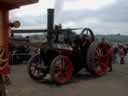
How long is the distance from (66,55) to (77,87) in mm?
1912

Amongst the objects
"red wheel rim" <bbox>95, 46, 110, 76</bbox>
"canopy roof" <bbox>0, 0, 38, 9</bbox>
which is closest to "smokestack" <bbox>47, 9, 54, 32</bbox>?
"red wheel rim" <bbox>95, 46, 110, 76</bbox>

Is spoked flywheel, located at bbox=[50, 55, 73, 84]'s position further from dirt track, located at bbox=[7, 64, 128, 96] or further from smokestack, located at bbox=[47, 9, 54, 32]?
smokestack, located at bbox=[47, 9, 54, 32]

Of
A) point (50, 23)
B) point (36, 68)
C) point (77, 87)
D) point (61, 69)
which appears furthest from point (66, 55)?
point (77, 87)

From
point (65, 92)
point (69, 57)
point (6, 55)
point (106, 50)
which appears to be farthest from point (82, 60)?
point (6, 55)

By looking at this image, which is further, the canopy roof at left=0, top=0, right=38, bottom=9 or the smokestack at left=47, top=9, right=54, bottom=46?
the smokestack at left=47, top=9, right=54, bottom=46

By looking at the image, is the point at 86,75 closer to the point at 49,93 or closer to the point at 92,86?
the point at 92,86

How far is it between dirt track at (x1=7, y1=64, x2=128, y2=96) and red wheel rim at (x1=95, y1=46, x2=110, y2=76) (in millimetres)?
371

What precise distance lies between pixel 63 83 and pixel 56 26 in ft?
7.49

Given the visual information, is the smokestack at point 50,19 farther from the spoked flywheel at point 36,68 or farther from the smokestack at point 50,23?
the spoked flywheel at point 36,68

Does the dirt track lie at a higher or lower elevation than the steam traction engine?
lower

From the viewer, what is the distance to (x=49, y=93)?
954cm

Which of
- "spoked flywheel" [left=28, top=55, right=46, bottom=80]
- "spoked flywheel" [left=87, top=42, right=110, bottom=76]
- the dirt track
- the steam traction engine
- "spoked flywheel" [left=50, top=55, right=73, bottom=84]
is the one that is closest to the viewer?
the dirt track

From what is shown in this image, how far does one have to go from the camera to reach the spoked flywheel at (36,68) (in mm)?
Answer: 12137

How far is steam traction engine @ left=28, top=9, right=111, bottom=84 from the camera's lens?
11.7 meters
